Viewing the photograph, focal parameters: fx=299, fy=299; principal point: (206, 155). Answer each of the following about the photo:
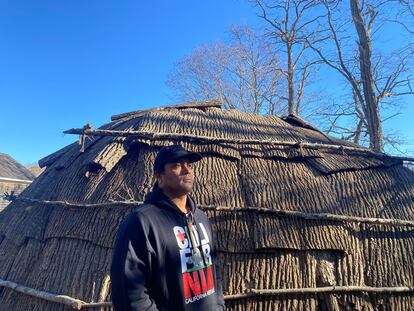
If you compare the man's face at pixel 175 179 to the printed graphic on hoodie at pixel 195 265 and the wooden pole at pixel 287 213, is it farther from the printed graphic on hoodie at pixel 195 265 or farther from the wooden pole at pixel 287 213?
the wooden pole at pixel 287 213

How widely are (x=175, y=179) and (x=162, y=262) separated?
26.4 inches

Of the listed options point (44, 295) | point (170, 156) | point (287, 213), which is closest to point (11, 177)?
point (44, 295)

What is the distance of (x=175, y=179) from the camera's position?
2525 mm

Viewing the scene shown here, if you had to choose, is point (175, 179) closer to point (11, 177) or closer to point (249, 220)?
point (249, 220)

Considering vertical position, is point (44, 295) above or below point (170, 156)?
below

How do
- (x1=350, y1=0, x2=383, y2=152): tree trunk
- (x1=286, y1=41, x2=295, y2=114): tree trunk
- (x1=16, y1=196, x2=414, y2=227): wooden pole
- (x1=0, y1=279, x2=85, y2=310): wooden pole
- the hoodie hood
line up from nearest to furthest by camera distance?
the hoodie hood → (x1=0, y1=279, x2=85, y2=310): wooden pole → (x1=16, y1=196, x2=414, y2=227): wooden pole → (x1=350, y1=0, x2=383, y2=152): tree trunk → (x1=286, y1=41, x2=295, y2=114): tree trunk

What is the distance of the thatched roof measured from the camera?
22.4 meters

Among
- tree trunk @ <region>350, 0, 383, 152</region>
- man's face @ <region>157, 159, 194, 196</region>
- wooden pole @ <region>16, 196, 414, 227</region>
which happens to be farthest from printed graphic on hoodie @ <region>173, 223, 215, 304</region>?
tree trunk @ <region>350, 0, 383, 152</region>

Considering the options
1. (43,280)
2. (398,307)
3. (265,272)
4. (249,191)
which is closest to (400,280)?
(398,307)

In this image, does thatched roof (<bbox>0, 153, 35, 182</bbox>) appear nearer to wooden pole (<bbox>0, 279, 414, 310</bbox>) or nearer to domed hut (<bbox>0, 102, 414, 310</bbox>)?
domed hut (<bbox>0, 102, 414, 310</bbox>)

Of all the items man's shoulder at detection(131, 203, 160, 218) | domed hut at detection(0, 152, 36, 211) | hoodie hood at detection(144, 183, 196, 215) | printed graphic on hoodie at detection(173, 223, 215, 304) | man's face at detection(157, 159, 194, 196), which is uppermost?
domed hut at detection(0, 152, 36, 211)

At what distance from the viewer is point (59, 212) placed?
15.9 feet

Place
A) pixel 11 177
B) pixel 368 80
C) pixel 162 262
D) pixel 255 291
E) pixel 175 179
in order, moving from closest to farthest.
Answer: pixel 162 262 → pixel 175 179 → pixel 255 291 → pixel 368 80 → pixel 11 177

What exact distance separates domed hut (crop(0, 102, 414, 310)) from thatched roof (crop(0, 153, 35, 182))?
19776 millimetres
